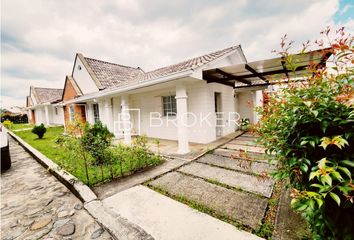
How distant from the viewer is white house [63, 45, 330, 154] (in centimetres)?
625

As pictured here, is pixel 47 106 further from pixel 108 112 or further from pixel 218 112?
pixel 218 112

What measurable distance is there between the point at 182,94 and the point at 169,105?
2.89m

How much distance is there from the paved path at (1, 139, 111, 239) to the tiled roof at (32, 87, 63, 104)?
26103 mm

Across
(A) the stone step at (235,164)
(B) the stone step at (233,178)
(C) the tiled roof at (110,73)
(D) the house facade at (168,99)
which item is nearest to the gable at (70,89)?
(D) the house facade at (168,99)

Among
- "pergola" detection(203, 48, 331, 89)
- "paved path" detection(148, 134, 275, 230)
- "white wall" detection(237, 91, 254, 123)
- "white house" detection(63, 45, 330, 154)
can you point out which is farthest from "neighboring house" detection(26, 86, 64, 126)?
"paved path" detection(148, 134, 275, 230)

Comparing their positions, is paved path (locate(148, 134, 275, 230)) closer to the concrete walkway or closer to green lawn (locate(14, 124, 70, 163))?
the concrete walkway

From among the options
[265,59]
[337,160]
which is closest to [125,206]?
[337,160]

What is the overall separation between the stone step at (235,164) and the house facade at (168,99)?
114 cm

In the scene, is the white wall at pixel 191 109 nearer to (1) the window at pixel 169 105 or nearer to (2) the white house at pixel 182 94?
(2) the white house at pixel 182 94

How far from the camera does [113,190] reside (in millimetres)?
3602

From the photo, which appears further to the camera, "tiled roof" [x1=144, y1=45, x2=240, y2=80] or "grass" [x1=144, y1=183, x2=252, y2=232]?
"tiled roof" [x1=144, y1=45, x2=240, y2=80]

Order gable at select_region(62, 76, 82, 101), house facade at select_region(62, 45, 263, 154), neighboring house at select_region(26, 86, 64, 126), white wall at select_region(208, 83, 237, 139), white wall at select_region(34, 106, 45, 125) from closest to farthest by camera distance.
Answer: house facade at select_region(62, 45, 263, 154), white wall at select_region(208, 83, 237, 139), gable at select_region(62, 76, 82, 101), neighboring house at select_region(26, 86, 64, 126), white wall at select_region(34, 106, 45, 125)

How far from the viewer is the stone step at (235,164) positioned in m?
4.42

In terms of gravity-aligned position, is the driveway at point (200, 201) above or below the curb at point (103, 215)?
below
